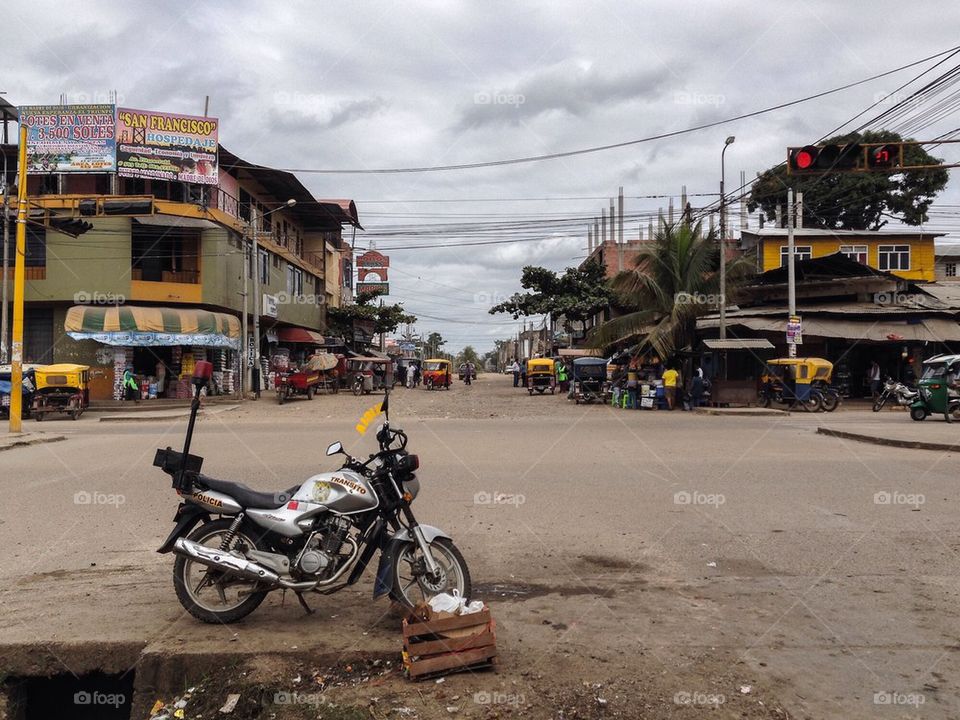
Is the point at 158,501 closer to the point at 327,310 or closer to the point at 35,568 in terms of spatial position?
the point at 35,568

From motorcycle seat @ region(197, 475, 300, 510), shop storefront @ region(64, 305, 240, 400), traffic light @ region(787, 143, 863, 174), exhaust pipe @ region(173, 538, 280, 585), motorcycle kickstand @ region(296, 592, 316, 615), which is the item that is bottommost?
motorcycle kickstand @ region(296, 592, 316, 615)

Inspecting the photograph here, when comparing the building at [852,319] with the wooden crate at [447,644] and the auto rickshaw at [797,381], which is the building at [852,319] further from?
the wooden crate at [447,644]

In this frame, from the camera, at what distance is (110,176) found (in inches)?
1319

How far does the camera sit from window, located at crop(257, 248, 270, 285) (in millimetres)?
40400

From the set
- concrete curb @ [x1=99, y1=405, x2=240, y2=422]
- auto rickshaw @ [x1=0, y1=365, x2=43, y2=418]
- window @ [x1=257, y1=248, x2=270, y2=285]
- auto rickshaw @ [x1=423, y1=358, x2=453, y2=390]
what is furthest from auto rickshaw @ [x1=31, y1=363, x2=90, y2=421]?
auto rickshaw @ [x1=423, y1=358, x2=453, y2=390]

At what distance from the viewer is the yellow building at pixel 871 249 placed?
4381cm

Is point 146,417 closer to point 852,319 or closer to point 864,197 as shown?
point 852,319

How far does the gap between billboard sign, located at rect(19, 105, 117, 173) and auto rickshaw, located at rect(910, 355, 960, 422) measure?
30.8 meters

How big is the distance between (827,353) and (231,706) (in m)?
34.1

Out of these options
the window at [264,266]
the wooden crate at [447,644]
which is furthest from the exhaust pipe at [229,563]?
the window at [264,266]

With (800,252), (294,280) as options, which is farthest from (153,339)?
(800,252)

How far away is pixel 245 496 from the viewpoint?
486 cm

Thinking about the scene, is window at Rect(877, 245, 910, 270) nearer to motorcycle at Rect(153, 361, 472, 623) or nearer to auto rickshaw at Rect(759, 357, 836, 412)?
auto rickshaw at Rect(759, 357, 836, 412)

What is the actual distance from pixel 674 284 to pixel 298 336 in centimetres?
2550
